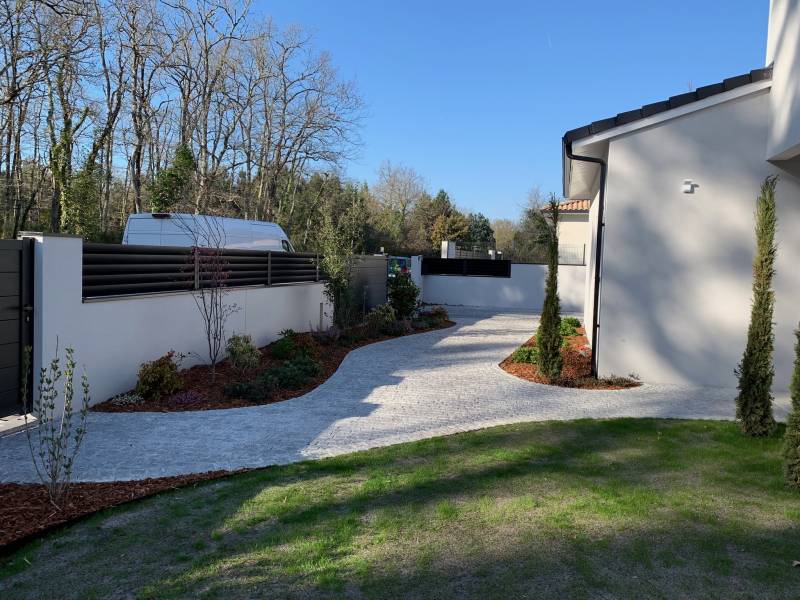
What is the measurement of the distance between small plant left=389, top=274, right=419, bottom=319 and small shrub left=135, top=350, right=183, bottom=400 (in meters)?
9.43

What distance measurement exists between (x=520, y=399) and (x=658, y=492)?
3736 mm

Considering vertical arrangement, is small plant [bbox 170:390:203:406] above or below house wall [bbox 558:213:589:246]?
below

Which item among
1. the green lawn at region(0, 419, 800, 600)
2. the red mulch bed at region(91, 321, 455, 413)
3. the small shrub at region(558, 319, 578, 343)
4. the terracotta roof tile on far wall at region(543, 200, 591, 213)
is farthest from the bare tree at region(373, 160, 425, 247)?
the green lawn at region(0, 419, 800, 600)

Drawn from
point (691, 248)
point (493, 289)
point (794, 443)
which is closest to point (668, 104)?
point (691, 248)

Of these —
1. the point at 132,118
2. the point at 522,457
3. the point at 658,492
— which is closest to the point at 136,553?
the point at 522,457

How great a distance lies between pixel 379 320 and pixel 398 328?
53 centimetres

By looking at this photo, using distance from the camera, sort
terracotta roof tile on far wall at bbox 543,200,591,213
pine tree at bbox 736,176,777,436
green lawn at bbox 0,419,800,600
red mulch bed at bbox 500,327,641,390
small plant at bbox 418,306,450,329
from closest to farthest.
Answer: green lawn at bbox 0,419,800,600, pine tree at bbox 736,176,777,436, red mulch bed at bbox 500,327,641,390, small plant at bbox 418,306,450,329, terracotta roof tile on far wall at bbox 543,200,591,213

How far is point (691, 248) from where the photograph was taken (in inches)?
364

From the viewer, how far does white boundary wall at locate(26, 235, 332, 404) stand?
623 centimetres

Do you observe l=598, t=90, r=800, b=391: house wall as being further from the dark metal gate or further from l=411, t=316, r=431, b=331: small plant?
the dark metal gate

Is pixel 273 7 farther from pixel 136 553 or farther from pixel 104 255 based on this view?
pixel 136 553

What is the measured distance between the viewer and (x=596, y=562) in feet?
11.2

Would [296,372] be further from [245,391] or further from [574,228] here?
[574,228]

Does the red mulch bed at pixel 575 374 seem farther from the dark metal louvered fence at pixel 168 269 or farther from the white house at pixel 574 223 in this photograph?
the white house at pixel 574 223
